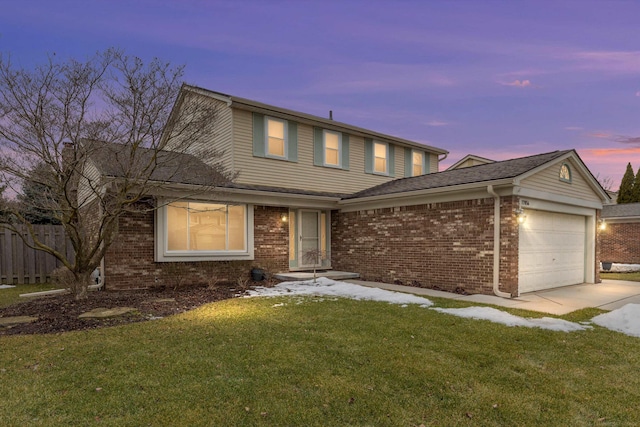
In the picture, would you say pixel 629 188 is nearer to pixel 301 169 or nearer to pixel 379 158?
pixel 379 158

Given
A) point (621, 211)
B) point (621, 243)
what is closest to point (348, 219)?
point (621, 243)

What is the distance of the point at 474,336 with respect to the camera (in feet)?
17.3

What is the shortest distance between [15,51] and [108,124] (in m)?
2.02

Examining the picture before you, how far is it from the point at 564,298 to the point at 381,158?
8.71 metres

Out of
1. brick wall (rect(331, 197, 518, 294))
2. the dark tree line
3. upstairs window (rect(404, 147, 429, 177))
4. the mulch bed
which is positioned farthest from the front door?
the dark tree line

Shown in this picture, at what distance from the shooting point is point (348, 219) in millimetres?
12961

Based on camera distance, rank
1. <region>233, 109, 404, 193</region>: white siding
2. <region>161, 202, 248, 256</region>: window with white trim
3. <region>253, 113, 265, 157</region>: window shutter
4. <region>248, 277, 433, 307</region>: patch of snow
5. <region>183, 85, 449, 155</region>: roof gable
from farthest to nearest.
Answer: <region>253, 113, 265, 157</region>: window shutter → <region>233, 109, 404, 193</region>: white siding → <region>183, 85, 449, 155</region>: roof gable → <region>161, 202, 248, 256</region>: window with white trim → <region>248, 277, 433, 307</region>: patch of snow

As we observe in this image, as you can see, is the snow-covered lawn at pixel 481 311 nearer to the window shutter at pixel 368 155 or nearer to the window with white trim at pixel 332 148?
the window with white trim at pixel 332 148

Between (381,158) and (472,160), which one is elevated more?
(472,160)

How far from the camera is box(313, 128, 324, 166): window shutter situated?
1342 cm

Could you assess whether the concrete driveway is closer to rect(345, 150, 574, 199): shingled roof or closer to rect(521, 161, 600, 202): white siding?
rect(521, 161, 600, 202): white siding

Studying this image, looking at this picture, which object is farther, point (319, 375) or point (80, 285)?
point (80, 285)

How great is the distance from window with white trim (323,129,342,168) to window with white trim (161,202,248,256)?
419cm

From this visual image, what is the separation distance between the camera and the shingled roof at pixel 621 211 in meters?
18.5
